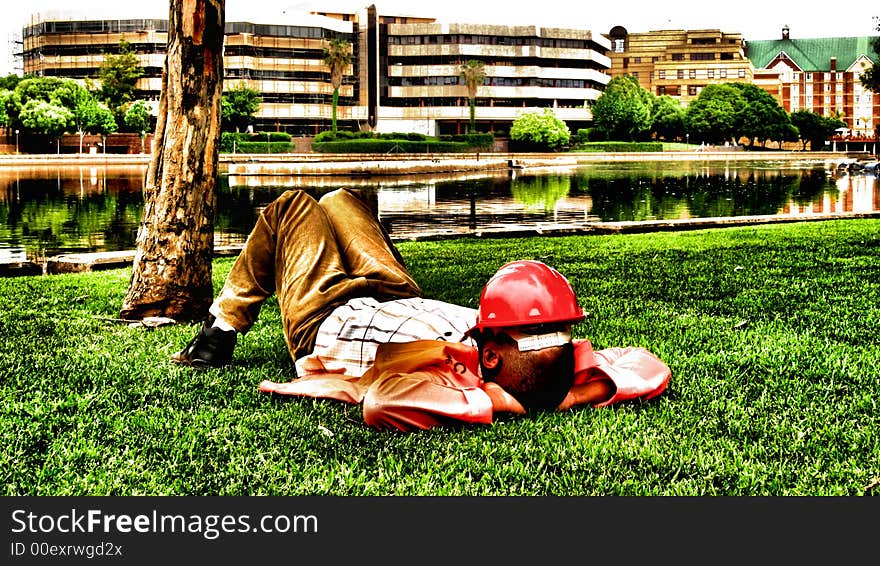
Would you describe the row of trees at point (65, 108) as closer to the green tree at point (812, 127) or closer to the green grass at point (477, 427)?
the green grass at point (477, 427)

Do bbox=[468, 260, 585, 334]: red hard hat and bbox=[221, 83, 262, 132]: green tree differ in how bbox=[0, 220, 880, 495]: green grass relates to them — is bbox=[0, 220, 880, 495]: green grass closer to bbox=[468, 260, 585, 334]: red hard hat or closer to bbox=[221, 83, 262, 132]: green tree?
bbox=[468, 260, 585, 334]: red hard hat

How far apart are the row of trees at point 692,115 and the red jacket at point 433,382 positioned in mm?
92849

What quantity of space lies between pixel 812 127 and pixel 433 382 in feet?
411

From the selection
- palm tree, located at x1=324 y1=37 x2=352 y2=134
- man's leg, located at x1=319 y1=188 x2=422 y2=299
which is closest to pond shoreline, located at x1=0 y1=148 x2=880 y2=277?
man's leg, located at x1=319 y1=188 x2=422 y2=299

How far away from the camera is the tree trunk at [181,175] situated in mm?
6789

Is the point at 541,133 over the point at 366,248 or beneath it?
over

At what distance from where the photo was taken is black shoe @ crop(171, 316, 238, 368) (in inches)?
194

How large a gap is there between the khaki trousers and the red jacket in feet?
1.05

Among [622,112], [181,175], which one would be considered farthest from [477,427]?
[622,112]

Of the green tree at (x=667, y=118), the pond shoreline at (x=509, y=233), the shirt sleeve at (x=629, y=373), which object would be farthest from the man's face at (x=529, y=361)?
the green tree at (x=667, y=118)

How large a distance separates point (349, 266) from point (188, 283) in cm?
245

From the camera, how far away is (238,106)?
81188mm

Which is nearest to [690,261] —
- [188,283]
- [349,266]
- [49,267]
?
[188,283]

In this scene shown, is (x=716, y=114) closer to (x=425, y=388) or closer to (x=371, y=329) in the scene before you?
(x=371, y=329)
